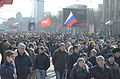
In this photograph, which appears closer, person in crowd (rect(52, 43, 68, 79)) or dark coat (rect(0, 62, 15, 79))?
dark coat (rect(0, 62, 15, 79))

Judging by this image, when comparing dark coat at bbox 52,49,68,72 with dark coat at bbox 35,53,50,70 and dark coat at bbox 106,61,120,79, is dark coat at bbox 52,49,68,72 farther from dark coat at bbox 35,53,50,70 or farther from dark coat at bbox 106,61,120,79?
dark coat at bbox 106,61,120,79

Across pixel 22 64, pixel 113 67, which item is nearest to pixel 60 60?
pixel 22 64

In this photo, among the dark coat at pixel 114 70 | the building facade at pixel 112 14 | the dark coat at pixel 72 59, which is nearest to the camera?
the dark coat at pixel 114 70

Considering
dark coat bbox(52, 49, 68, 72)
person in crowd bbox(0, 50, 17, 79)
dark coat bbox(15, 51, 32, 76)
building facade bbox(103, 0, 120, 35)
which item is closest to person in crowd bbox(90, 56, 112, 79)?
person in crowd bbox(0, 50, 17, 79)

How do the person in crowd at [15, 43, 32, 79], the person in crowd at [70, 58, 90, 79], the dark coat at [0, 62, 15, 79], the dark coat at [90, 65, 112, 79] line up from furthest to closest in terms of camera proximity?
the person in crowd at [15, 43, 32, 79]
the person in crowd at [70, 58, 90, 79]
the dark coat at [90, 65, 112, 79]
the dark coat at [0, 62, 15, 79]

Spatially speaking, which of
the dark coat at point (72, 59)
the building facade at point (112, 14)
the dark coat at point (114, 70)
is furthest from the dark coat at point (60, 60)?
the building facade at point (112, 14)

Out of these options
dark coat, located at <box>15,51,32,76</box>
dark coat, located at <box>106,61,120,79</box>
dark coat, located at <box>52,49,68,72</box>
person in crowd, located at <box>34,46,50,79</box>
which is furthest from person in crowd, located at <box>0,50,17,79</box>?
dark coat, located at <box>52,49,68,72</box>

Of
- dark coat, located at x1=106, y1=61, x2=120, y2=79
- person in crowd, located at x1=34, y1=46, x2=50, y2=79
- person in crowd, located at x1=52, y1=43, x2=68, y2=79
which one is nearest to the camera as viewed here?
dark coat, located at x1=106, y1=61, x2=120, y2=79

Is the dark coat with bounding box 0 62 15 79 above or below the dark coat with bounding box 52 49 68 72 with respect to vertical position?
above

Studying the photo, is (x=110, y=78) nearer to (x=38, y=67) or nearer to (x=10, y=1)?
(x=38, y=67)

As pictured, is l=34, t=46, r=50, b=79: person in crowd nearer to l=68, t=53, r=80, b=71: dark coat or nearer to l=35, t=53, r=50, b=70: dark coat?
l=35, t=53, r=50, b=70: dark coat

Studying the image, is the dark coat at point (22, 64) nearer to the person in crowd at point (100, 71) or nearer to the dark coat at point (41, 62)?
the dark coat at point (41, 62)

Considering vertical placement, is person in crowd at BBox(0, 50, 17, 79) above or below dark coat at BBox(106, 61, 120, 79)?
above

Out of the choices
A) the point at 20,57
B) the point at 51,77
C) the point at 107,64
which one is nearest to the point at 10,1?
the point at 51,77
